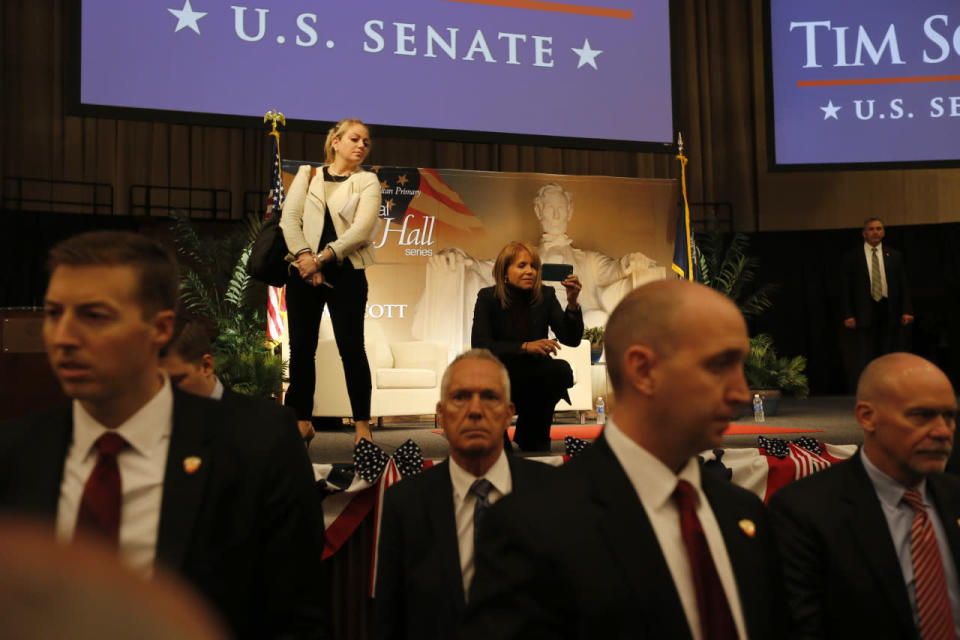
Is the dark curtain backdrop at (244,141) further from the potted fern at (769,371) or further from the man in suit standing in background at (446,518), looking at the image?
the man in suit standing in background at (446,518)

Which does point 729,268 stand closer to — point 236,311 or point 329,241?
point 236,311

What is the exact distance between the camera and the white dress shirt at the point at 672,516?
110 centimetres

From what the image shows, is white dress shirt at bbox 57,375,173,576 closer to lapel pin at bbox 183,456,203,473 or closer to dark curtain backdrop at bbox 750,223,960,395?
lapel pin at bbox 183,456,203,473

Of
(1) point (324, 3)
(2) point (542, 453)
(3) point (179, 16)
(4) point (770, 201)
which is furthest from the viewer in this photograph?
(4) point (770, 201)

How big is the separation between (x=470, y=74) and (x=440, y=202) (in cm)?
168

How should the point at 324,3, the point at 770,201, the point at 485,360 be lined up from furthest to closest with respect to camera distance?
the point at 770,201 → the point at 324,3 → the point at 485,360

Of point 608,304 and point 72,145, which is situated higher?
point 72,145

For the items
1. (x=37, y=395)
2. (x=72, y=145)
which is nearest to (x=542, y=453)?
(x=37, y=395)

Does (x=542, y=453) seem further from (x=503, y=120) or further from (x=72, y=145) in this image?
(x=72, y=145)

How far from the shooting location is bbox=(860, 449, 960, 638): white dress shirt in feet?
6.55

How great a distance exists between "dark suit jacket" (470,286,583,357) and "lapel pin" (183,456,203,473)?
97.8 inches

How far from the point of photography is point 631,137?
7012mm

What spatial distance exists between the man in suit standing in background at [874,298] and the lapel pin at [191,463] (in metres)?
6.61

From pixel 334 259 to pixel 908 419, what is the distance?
7.38ft
